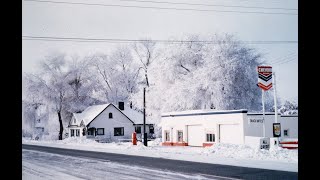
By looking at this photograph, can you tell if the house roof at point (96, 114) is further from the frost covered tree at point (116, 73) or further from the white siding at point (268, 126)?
the white siding at point (268, 126)

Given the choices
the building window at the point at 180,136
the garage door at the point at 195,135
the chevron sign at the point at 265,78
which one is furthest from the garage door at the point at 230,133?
the building window at the point at 180,136

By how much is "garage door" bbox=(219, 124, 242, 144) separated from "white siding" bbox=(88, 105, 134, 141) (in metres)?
24.7

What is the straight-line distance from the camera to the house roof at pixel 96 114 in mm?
53094

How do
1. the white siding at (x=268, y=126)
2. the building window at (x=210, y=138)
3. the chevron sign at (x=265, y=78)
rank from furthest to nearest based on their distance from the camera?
1. the building window at (x=210, y=138)
2. the white siding at (x=268, y=126)
3. the chevron sign at (x=265, y=78)

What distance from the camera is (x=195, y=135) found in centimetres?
3481

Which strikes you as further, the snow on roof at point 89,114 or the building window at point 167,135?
the snow on roof at point 89,114

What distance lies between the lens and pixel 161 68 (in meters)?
45.8

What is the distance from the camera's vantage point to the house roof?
53.1m

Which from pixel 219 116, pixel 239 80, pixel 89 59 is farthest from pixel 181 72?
pixel 89 59

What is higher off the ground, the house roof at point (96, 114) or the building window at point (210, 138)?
the house roof at point (96, 114)

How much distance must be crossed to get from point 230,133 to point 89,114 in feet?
94.3

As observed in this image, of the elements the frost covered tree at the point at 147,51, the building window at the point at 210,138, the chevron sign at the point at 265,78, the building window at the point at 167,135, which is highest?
the frost covered tree at the point at 147,51

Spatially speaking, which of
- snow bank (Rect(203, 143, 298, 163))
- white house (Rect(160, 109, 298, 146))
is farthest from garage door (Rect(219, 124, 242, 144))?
snow bank (Rect(203, 143, 298, 163))
